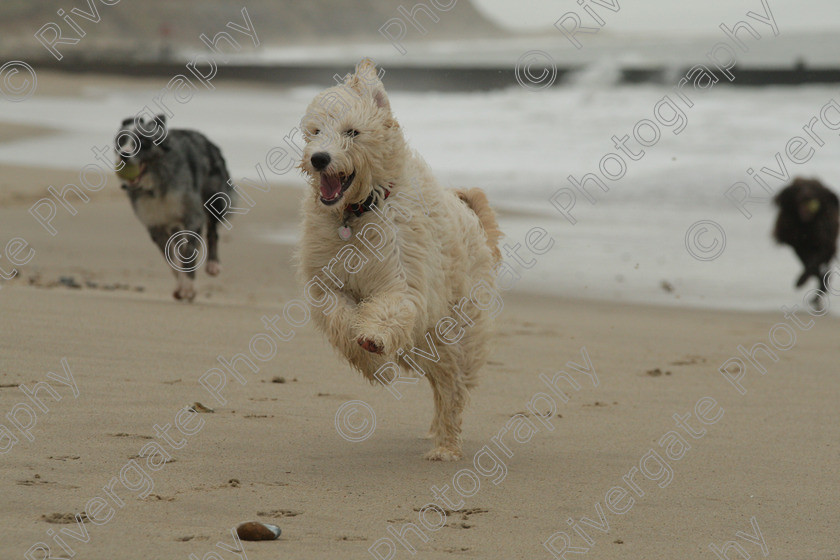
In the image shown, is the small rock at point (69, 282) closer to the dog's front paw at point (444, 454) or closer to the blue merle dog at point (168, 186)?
the blue merle dog at point (168, 186)

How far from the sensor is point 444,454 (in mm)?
5145

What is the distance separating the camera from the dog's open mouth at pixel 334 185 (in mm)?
4707

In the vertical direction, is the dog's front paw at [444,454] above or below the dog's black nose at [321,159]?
below

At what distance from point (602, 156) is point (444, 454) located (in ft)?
54.0

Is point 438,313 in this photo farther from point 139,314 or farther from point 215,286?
point 215,286

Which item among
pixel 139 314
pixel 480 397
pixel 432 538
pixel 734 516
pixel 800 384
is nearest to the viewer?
pixel 432 538

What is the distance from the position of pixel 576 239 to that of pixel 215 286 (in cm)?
484

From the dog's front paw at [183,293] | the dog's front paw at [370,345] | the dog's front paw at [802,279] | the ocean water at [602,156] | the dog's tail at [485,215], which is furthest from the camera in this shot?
the ocean water at [602,156]

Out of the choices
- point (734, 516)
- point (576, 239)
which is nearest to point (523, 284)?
point (576, 239)

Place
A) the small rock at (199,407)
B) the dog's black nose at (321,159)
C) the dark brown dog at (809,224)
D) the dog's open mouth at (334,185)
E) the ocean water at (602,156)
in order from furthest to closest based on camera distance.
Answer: the ocean water at (602,156) < the dark brown dog at (809,224) < the small rock at (199,407) < the dog's open mouth at (334,185) < the dog's black nose at (321,159)

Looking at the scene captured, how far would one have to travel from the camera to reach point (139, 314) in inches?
298

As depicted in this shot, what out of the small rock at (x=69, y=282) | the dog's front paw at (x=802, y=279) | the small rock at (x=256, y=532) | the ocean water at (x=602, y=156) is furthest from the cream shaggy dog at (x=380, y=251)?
the dog's front paw at (x=802, y=279)

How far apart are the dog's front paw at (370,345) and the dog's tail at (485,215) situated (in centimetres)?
139

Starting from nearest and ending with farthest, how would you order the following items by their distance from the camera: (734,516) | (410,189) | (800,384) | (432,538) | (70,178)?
1. (432,538)
2. (734,516)
3. (410,189)
4. (800,384)
5. (70,178)
